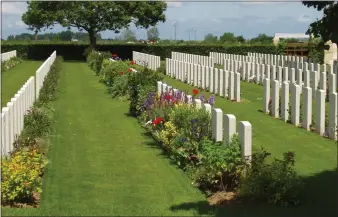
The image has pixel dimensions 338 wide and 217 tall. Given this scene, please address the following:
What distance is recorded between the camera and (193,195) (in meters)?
6.34

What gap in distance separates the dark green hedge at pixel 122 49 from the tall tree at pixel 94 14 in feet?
5.21

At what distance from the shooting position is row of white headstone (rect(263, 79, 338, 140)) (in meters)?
9.14

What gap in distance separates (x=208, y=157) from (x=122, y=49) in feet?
131

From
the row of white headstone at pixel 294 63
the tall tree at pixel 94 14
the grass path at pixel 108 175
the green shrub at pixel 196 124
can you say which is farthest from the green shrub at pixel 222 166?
the tall tree at pixel 94 14

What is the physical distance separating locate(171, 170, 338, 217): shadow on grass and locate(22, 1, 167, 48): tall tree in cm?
3749

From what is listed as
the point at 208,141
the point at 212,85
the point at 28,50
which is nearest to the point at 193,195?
the point at 208,141

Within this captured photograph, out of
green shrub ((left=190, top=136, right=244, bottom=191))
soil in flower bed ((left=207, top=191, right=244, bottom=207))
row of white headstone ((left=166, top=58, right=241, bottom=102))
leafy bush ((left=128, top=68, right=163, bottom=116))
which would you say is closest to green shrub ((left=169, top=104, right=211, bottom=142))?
green shrub ((left=190, top=136, right=244, bottom=191))

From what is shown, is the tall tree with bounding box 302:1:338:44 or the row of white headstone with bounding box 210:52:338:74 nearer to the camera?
the tall tree with bounding box 302:1:338:44

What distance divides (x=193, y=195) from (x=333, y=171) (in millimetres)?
1911

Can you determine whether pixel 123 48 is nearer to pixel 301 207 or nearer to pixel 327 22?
pixel 301 207

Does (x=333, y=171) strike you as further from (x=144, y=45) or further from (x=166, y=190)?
(x=144, y=45)

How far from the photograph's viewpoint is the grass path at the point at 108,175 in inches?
231

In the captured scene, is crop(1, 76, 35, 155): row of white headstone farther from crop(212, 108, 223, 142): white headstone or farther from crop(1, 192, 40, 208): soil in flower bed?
crop(212, 108, 223, 142): white headstone

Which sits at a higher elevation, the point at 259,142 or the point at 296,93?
the point at 296,93
